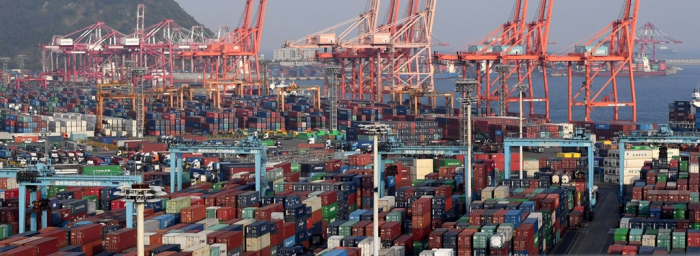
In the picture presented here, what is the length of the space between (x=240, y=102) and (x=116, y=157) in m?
30.2

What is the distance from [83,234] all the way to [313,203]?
725 centimetres

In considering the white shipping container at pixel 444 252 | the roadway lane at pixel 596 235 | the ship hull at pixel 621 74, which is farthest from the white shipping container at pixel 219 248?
the ship hull at pixel 621 74

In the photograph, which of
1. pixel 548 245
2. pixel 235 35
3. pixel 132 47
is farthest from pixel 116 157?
pixel 132 47

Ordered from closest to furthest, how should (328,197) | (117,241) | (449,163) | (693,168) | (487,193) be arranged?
(117,241) < (328,197) < (487,193) < (693,168) < (449,163)

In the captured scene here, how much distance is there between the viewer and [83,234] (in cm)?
2428

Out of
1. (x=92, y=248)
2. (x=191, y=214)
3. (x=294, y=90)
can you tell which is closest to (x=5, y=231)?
(x=92, y=248)

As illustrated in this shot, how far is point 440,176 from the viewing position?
37188 mm

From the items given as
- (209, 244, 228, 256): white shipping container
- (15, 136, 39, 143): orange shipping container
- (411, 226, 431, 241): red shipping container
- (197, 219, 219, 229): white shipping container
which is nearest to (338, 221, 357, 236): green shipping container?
(411, 226, 431, 241): red shipping container

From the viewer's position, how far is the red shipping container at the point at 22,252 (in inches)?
847

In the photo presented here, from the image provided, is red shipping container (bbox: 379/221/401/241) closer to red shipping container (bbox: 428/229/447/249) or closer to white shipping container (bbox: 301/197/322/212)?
red shipping container (bbox: 428/229/447/249)

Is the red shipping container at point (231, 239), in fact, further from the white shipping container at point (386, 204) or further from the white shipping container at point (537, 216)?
the white shipping container at point (537, 216)

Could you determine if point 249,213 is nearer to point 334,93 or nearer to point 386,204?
point 386,204

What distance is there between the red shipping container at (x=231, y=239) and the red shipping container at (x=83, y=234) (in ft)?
9.07

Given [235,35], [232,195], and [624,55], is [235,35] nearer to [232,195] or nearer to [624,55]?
[624,55]
